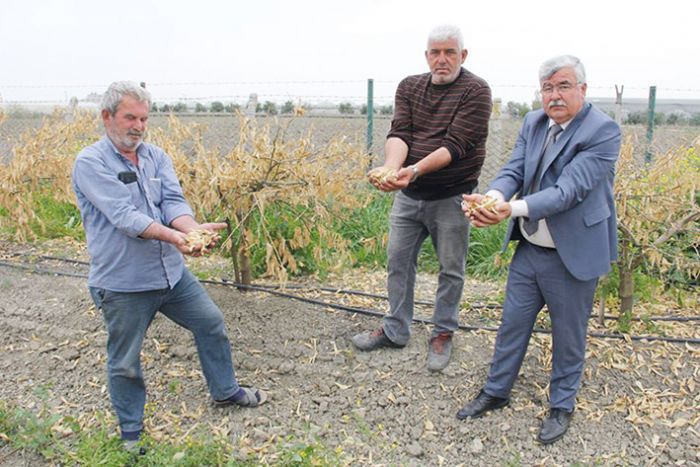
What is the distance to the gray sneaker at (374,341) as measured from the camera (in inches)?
147

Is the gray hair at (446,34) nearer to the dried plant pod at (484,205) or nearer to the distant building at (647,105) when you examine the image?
the dried plant pod at (484,205)

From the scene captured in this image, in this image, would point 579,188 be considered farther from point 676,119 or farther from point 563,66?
point 676,119

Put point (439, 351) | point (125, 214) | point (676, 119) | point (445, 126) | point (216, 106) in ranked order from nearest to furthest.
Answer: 1. point (125, 214)
2. point (445, 126)
3. point (439, 351)
4. point (676, 119)
5. point (216, 106)

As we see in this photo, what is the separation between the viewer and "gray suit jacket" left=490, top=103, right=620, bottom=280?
2.68 meters

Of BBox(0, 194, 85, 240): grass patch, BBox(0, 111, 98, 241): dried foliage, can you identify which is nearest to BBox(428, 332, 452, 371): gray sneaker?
BBox(0, 111, 98, 241): dried foliage

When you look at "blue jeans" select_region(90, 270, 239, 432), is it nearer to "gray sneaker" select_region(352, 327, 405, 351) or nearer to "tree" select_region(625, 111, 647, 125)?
"gray sneaker" select_region(352, 327, 405, 351)

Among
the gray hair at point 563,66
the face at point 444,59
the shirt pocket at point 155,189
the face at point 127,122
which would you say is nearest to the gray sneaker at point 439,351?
the face at point 444,59

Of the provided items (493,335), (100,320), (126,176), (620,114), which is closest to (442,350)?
(493,335)

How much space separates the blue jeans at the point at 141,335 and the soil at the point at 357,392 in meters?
0.26

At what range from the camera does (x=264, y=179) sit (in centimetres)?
386

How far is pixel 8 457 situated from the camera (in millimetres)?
3092

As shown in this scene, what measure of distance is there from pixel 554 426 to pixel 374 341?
3.71 ft

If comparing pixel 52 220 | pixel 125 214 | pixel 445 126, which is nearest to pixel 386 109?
pixel 52 220

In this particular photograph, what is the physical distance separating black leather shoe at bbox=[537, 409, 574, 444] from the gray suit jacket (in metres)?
0.74
